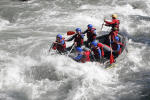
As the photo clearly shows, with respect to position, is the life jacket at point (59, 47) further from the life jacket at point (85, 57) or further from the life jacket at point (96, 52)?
the life jacket at point (96, 52)

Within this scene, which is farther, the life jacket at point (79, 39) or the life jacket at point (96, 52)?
the life jacket at point (79, 39)

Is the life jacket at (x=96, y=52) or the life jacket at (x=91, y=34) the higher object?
the life jacket at (x=91, y=34)

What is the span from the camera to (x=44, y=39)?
46.1ft

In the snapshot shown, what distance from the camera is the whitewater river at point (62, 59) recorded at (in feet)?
30.5

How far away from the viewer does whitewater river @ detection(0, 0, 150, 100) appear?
30.5ft

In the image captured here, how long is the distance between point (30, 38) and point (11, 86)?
16.3 ft

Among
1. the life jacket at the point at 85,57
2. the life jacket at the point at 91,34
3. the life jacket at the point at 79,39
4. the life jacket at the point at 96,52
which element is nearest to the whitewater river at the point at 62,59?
the life jacket at the point at 85,57

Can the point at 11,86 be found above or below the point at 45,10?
below

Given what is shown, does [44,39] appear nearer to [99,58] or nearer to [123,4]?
[99,58]

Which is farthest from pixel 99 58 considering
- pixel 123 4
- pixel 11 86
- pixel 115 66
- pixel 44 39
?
pixel 123 4

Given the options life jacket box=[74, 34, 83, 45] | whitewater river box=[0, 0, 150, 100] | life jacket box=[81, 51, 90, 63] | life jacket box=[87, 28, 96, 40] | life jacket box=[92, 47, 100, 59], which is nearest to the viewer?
whitewater river box=[0, 0, 150, 100]

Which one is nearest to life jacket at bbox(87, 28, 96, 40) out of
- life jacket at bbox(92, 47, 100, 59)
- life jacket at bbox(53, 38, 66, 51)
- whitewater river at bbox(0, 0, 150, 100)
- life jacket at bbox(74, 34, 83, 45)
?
life jacket at bbox(74, 34, 83, 45)

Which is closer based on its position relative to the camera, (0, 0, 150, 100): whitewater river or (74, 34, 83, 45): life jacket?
(0, 0, 150, 100): whitewater river

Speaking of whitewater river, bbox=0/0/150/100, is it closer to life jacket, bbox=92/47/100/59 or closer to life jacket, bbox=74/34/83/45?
life jacket, bbox=92/47/100/59
